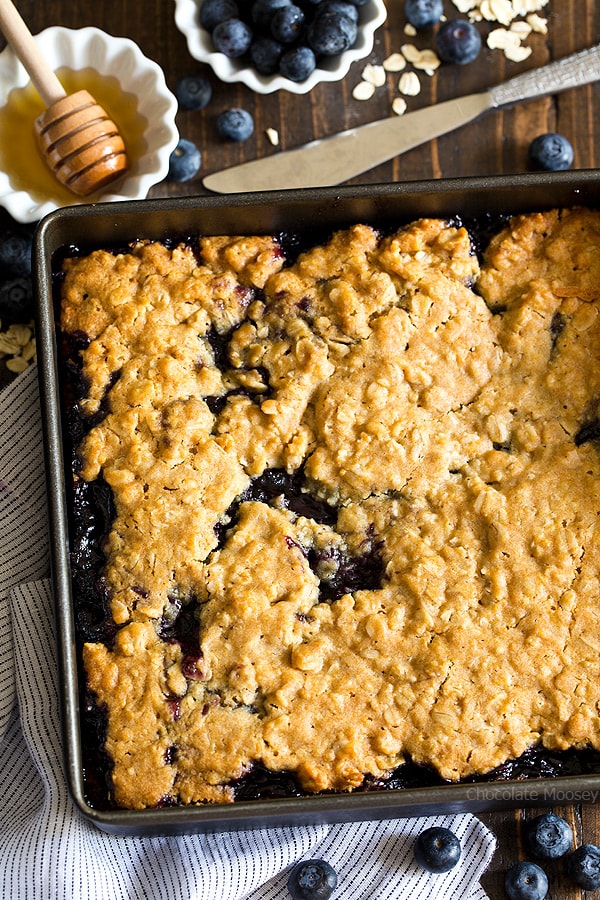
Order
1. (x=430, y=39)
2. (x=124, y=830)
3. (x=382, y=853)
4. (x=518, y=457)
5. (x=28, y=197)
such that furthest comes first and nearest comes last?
(x=430, y=39), (x=28, y=197), (x=382, y=853), (x=518, y=457), (x=124, y=830)

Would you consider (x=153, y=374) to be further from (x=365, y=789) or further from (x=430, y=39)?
(x=430, y=39)

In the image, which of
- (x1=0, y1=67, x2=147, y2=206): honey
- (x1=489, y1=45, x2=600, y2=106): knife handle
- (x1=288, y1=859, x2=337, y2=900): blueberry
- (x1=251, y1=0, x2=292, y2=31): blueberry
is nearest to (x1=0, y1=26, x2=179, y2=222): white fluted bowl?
(x1=0, y1=67, x2=147, y2=206): honey

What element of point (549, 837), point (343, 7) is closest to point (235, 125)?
point (343, 7)

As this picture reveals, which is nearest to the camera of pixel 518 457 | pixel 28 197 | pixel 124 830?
pixel 124 830

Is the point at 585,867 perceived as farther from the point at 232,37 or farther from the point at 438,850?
the point at 232,37

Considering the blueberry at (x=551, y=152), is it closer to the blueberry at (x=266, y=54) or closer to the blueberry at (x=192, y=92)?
the blueberry at (x=266, y=54)

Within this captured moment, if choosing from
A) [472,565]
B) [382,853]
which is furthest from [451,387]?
[382,853]
